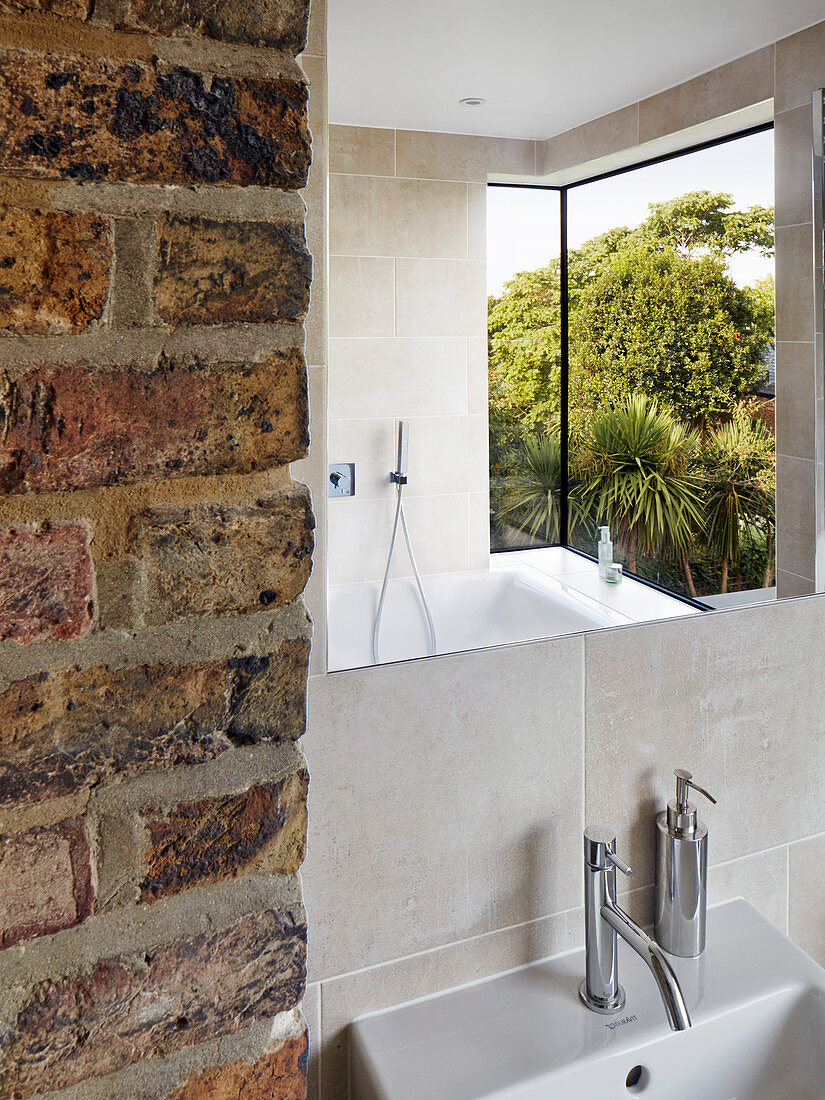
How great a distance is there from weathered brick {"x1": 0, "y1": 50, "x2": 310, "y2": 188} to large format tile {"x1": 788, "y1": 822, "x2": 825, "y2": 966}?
134cm

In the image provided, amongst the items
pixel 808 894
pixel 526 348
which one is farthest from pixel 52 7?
pixel 808 894

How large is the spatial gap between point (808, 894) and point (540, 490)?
0.86 metres

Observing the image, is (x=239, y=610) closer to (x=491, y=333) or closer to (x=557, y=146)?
(x=491, y=333)

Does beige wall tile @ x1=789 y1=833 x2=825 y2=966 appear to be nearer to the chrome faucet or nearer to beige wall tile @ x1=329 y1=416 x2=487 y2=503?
the chrome faucet

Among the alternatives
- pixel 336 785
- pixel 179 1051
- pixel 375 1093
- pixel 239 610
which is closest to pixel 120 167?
pixel 239 610

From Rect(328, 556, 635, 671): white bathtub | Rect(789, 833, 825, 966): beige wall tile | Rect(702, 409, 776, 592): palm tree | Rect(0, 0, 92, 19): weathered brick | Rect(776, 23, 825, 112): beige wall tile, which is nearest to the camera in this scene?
Rect(0, 0, 92, 19): weathered brick

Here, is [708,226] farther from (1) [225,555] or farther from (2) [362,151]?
(1) [225,555]

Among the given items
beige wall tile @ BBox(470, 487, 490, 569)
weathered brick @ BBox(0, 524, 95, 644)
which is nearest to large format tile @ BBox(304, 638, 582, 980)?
beige wall tile @ BBox(470, 487, 490, 569)

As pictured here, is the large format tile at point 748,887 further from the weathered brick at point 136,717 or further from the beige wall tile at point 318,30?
the beige wall tile at point 318,30

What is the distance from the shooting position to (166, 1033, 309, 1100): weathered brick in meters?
0.53

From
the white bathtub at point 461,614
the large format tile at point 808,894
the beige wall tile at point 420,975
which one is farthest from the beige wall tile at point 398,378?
the large format tile at point 808,894

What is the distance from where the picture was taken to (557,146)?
3.50 feet

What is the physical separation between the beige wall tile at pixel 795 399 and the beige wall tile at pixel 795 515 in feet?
0.07

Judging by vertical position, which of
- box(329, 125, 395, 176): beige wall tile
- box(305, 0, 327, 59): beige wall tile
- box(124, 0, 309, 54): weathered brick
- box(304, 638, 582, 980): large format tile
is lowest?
box(304, 638, 582, 980): large format tile
